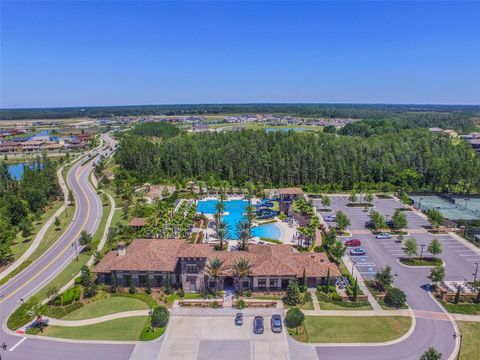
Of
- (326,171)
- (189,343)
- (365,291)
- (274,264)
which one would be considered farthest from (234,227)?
(326,171)

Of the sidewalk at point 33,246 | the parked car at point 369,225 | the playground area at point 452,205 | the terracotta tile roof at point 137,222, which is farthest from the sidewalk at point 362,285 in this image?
the sidewalk at point 33,246

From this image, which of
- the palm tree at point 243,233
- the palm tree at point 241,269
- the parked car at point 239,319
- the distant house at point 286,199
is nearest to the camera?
the parked car at point 239,319

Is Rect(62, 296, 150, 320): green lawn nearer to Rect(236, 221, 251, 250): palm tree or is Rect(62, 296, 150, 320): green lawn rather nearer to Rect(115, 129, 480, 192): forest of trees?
Rect(236, 221, 251, 250): palm tree

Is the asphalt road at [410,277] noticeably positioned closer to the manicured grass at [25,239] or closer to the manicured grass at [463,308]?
the manicured grass at [463,308]

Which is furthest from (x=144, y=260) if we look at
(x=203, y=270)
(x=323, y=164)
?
(x=323, y=164)

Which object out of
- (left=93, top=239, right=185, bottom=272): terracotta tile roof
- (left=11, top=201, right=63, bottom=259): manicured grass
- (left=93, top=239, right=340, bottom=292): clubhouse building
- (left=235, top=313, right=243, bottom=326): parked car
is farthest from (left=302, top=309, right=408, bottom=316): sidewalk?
(left=11, top=201, right=63, bottom=259): manicured grass

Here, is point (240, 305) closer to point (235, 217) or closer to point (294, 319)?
point (294, 319)

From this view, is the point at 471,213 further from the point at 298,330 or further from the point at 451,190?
the point at 298,330
